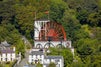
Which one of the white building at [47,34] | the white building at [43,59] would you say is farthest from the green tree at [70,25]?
the white building at [43,59]

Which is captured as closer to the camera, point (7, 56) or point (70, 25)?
point (7, 56)

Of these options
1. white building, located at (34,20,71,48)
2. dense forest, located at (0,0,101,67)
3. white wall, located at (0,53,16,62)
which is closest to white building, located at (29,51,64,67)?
white wall, located at (0,53,16,62)

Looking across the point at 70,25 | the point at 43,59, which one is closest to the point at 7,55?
the point at 43,59

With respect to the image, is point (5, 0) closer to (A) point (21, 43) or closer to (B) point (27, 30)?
(B) point (27, 30)

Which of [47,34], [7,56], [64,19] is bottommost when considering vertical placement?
[7,56]

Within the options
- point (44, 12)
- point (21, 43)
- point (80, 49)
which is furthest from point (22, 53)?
point (44, 12)

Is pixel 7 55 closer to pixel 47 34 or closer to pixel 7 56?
pixel 7 56

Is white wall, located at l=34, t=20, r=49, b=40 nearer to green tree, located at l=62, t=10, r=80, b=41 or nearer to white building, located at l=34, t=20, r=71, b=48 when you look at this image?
white building, located at l=34, t=20, r=71, b=48
